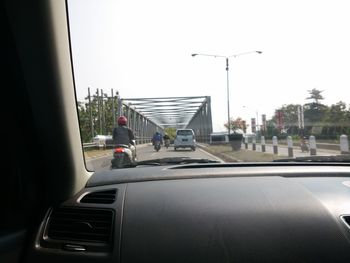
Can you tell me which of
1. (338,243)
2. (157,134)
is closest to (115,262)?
(338,243)

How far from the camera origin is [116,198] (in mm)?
A: 2873

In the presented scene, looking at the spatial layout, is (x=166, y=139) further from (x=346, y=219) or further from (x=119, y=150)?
(x=346, y=219)

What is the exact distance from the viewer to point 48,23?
2768mm

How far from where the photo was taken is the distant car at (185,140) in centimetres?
1221

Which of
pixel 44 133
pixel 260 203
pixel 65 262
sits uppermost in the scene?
pixel 44 133

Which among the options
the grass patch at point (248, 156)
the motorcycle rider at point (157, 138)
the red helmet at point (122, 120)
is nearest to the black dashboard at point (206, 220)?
the grass patch at point (248, 156)

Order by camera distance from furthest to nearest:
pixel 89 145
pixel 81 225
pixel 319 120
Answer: pixel 319 120 < pixel 89 145 < pixel 81 225

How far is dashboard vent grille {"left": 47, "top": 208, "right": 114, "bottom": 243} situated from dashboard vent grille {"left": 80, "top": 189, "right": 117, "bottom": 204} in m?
0.10

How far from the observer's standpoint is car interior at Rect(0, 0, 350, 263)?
248cm

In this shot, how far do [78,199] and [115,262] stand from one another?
64cm

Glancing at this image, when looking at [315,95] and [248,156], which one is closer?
[315,95]

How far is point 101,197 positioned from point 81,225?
0.87 ft

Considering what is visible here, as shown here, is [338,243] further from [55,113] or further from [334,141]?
[334,141]

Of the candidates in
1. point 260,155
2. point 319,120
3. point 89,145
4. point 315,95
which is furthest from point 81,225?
point 319,120
